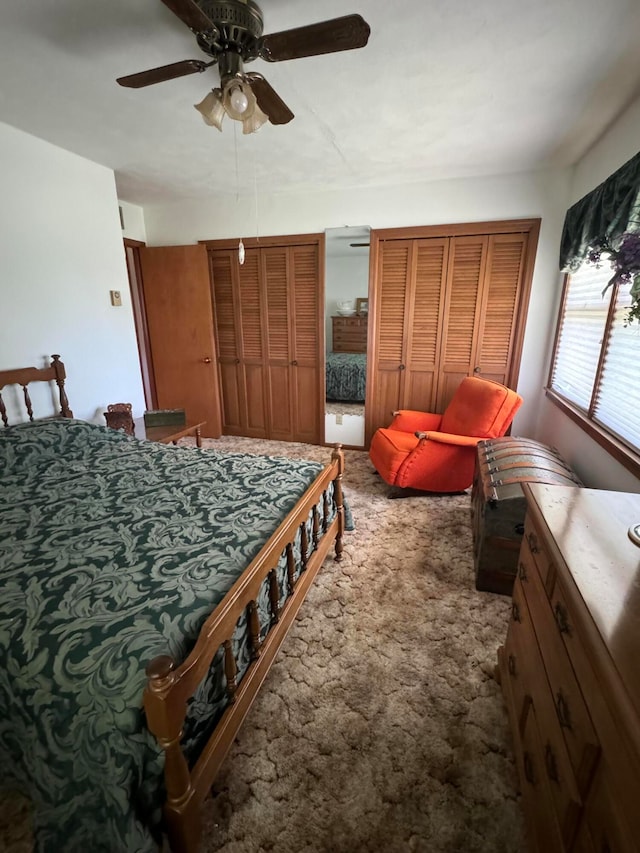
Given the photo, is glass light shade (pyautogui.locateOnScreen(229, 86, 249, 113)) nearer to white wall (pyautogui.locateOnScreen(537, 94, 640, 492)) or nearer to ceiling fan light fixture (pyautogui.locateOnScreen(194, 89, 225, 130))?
ceiling fan light fixture (pyautogui.locateOnScreen(194, 89, 225, 130))

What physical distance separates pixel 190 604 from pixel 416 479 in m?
2.09

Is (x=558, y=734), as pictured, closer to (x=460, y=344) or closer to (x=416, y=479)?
(x=416, y=479)

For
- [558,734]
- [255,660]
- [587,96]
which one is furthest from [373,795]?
[587,96]

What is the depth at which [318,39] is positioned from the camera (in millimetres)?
1254

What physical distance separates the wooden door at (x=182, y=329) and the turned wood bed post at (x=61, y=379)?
4.92 ft

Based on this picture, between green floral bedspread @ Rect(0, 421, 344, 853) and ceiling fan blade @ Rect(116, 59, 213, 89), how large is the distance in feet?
5.47

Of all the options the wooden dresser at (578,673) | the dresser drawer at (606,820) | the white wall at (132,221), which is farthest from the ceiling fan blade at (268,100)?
the white wall at (132,221)

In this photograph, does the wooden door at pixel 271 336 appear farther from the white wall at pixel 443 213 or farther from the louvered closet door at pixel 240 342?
the white wall at pixel 443 213

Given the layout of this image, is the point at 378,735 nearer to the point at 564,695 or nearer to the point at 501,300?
the point at 564,695

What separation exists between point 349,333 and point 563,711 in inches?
151

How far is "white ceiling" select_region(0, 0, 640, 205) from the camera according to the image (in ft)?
4.70

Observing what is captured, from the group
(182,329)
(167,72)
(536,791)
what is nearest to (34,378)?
(182,329)

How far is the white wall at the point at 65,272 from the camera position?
2.36 meters

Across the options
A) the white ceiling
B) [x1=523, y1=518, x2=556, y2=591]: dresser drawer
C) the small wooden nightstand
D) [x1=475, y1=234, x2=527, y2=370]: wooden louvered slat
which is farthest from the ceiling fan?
[x1=475, y1=234, x2=527, y2=370]: wooden louvered slat
